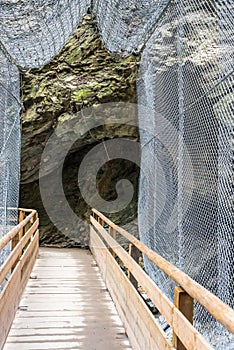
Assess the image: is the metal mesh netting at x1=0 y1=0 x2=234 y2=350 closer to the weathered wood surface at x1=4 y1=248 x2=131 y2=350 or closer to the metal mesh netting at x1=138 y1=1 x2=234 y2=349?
the metal mesh netting at x1=138 y1=1 x2=234 y2=349

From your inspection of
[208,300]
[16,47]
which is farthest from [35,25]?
[208,300]

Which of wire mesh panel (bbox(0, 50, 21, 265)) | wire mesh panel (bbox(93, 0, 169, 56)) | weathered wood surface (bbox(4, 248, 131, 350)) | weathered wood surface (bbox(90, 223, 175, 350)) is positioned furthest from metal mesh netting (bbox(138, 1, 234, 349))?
wire mesh panel (bbox(0, 50, 21, 265))

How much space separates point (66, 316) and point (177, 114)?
209 cm

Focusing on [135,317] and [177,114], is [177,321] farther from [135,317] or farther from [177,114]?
[177,114]

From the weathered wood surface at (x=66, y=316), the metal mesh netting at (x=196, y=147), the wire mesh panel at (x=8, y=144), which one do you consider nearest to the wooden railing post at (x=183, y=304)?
the metal mesh netting at (x=196, y=147)

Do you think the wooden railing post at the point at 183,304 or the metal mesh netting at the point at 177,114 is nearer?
the wooden railing post at the point at 183,304

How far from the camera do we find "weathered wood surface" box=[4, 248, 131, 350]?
8.38 ft

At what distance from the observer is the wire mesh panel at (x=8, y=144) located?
165 inches

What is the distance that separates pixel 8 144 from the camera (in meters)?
4.74

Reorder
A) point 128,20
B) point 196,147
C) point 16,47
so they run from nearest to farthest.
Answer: point 196,147, point 128,20, point 16,47

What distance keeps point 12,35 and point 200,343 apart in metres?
4.16

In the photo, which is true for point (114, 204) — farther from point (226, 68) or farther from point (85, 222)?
point (226, 68)

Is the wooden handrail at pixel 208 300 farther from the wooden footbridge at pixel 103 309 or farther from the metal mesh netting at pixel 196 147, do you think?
the metal mesh netting at pixel 196 147

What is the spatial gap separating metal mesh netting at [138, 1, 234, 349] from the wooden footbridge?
53cm
